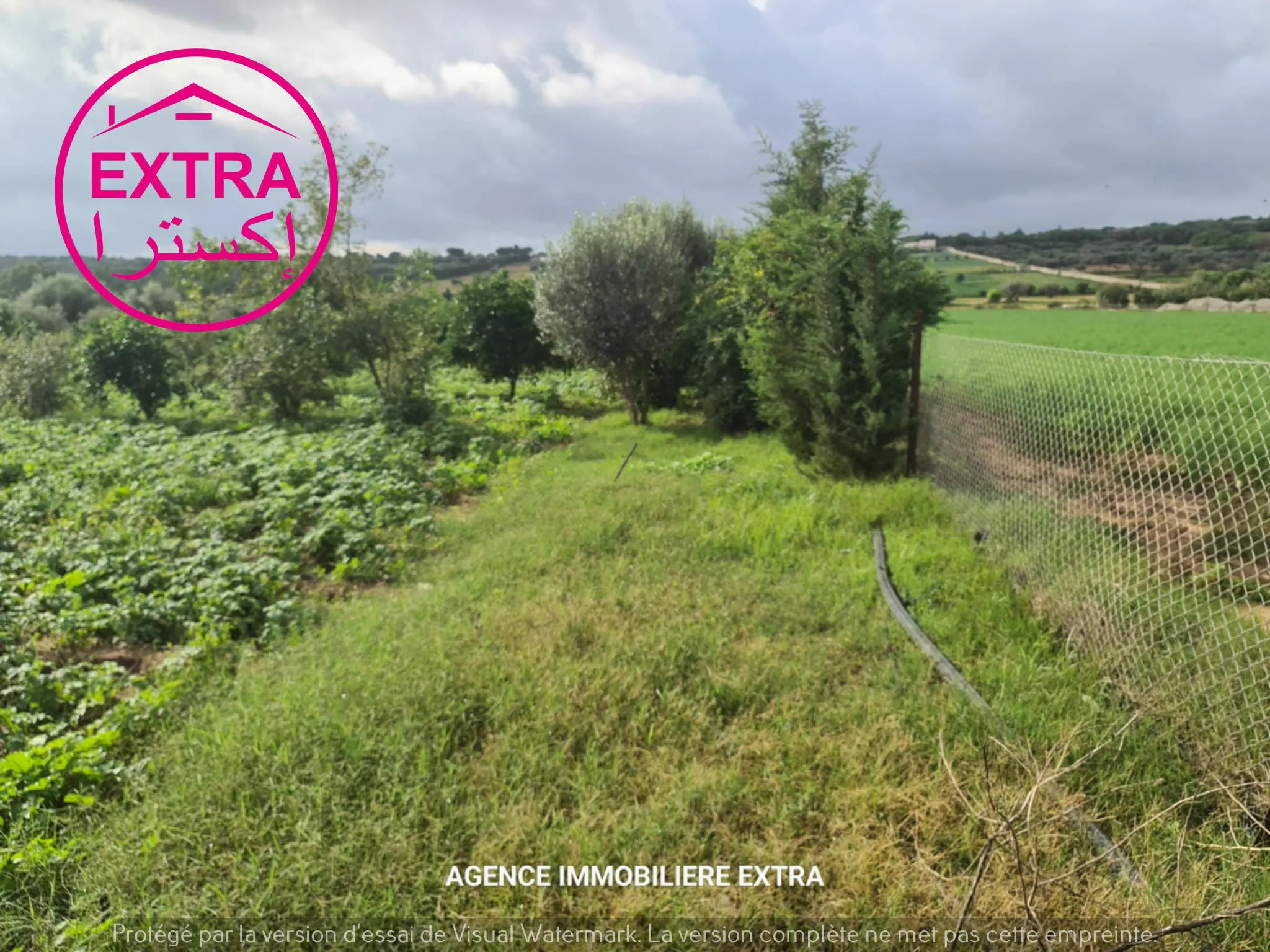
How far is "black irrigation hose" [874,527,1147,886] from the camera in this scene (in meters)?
2.21

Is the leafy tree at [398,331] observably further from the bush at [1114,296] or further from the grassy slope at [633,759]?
the bush at [1114,296]

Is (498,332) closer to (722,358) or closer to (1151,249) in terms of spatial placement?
(722,358)

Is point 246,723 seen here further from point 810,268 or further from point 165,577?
point 810,268

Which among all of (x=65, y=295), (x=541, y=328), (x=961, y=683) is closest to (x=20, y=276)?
(x=65, y=295)

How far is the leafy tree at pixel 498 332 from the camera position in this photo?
14.9 m

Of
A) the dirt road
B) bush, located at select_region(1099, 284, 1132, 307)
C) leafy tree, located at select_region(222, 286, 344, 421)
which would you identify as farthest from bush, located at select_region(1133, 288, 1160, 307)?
leafy tree, located at select_region(222, 286, 344, 421)

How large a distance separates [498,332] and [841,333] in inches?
380

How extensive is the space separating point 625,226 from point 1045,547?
954 cm

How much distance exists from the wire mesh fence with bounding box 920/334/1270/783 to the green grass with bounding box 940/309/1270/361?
507cm

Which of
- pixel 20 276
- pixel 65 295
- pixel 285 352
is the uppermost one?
pixel 20 276

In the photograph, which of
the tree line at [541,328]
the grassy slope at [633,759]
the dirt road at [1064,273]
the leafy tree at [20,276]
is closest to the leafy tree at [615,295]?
the tree line at [541,328]

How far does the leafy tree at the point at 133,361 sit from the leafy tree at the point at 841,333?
11.8 metres

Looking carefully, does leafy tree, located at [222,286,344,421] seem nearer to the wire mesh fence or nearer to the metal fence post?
the metal fence post

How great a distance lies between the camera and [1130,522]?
11.8ft
